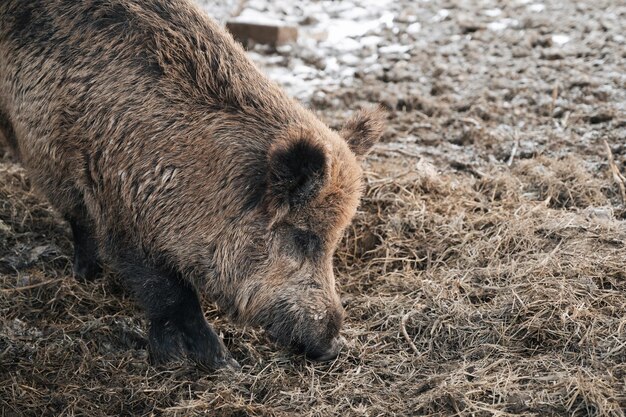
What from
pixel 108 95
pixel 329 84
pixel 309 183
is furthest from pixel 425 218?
pixel 329 84

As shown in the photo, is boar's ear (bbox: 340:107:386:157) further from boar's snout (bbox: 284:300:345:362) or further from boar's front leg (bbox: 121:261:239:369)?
boar's front leg (bbox: 121:261:239:369)

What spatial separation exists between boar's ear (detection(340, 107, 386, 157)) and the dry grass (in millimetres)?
937

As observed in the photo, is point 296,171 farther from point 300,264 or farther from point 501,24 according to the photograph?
point 501,24

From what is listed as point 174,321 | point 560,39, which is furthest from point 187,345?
point 560,39

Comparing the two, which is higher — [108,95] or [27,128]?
[108,95]

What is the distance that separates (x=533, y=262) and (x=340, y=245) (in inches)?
53.7

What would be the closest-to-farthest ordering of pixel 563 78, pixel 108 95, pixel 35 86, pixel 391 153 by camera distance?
pixel 108 95, pixel 35 86, pixel 391 153, pixel 563 78

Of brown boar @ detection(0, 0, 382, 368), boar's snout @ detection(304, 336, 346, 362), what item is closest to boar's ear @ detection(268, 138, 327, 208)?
brown boar @ detection(0, 0, 382, 368)

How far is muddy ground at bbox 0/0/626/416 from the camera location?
417 cm

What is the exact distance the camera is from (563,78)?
782cm

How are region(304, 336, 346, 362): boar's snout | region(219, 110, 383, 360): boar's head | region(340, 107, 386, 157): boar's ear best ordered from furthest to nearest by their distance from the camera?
region(340, 107, 386, 157): boar's ear, region(304, 336, 346, 362): boar's snout, region(219, 110, 383, 360): boar's head

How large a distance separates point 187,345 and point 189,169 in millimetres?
1046

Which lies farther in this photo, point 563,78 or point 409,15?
point 409,15

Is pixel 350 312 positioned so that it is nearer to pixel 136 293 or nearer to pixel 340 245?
pixel 340 245
